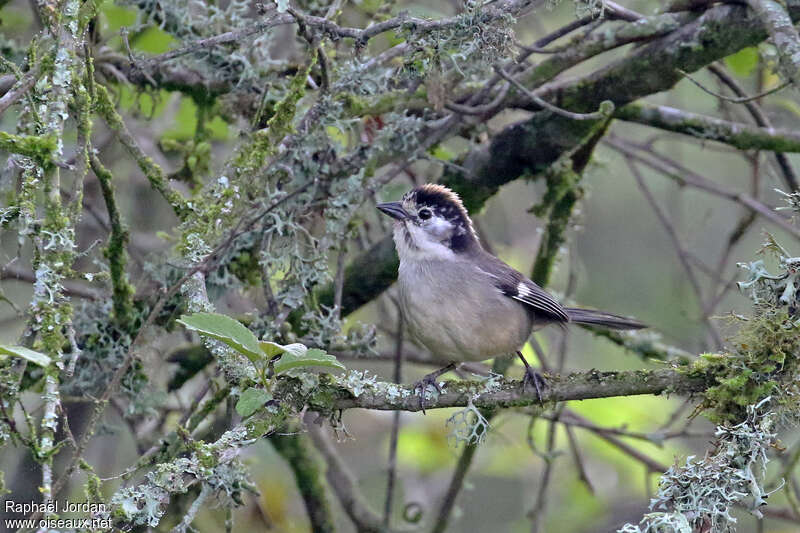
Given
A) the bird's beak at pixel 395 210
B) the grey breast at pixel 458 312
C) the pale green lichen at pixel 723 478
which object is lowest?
the pale green lichen at pixel 723 478

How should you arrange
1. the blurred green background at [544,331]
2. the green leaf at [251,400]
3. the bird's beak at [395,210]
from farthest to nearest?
1. the blurred green background at [544,331]
2. the bird's beak at [395,210]
3. the green leaf at [251,400]

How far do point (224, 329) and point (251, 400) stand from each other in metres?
0.32

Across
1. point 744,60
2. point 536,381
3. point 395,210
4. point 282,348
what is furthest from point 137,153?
point 744,60

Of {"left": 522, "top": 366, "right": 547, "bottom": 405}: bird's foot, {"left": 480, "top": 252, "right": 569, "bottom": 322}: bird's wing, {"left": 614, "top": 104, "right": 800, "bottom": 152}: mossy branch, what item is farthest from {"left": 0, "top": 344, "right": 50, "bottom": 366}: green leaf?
{"left": 614, "top": 104, "right": 800, "bottom": 152}: mossy branch

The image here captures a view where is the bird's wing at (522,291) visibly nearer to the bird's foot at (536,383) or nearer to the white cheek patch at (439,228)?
the white cheek patch at (439,228)

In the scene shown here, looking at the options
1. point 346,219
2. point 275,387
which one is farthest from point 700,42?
point 275,387

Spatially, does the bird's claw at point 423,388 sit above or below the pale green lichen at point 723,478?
above

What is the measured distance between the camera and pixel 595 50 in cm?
400

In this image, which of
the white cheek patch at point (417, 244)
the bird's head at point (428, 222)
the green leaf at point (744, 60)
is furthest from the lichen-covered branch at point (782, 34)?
the white cheek patch at point (417, 244)

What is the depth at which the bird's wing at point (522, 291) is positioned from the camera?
167 inches

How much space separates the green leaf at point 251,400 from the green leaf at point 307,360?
5.9 inches

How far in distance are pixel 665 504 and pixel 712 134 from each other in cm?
227

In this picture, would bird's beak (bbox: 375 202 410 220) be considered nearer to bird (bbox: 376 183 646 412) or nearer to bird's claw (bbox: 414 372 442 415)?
bird (bbox: 376 183 646 412)

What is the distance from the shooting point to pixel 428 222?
4.25 m
